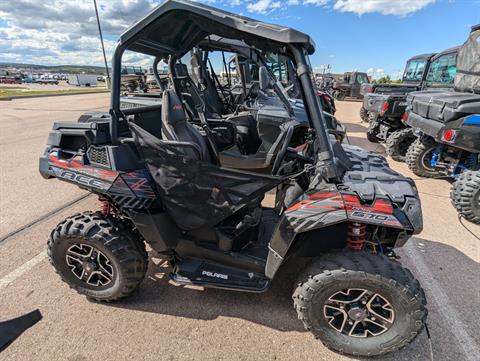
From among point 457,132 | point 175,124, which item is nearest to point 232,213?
point 175,124

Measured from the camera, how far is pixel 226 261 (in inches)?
96.0

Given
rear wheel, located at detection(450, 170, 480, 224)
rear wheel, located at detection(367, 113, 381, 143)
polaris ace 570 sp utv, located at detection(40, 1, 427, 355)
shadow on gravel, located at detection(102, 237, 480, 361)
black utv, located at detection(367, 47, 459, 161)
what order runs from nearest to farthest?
polaris ace 570 sp utv, located at detection(40, 1, 427, 355), shadow on gravel, located at detection(102, 237, 480, 361), rear wheel, located at detection(450, 170, 480, 224), black utv, located at detection(367, 47, 459, 161), rear wheel, located at detection(367, 113, 381, 143)

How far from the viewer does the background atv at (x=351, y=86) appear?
76.6ft

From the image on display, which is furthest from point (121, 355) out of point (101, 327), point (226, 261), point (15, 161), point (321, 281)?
point (15, 161)

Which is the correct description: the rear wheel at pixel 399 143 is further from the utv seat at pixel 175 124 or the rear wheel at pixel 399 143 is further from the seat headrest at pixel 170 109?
the seat headrest at pixel 170 109

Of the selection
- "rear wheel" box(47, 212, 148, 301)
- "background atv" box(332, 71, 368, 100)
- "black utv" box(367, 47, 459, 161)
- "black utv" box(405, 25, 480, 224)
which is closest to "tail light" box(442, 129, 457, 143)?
"black utv" box(405, 25, 480, 224)

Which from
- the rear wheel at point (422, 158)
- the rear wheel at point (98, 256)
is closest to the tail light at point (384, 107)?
the rear wheel at point (422, 158)

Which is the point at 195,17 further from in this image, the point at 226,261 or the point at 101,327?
the point at 101,327

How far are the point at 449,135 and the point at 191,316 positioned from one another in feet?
14.1

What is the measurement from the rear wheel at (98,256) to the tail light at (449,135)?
14.5 ft

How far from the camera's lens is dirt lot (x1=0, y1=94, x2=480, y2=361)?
212 centimetres

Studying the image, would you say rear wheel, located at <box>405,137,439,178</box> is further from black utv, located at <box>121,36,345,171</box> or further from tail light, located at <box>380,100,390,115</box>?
tail light, located at <box>380,100,390,115</box>

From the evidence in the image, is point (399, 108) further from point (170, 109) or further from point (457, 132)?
point (170, 109)

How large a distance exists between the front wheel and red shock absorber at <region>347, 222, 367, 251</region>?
62 mm
